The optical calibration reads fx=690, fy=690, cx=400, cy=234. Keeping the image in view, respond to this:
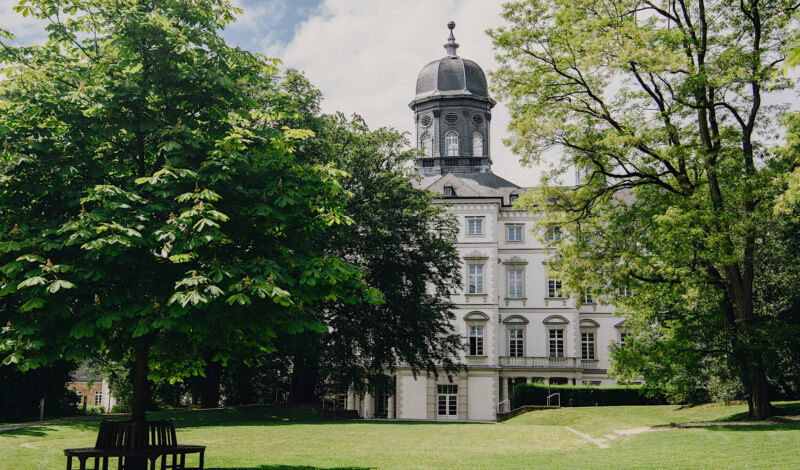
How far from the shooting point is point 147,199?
419 inches

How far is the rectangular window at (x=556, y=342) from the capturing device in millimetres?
49875

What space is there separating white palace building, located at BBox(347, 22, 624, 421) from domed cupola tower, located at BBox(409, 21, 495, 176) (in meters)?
3.90

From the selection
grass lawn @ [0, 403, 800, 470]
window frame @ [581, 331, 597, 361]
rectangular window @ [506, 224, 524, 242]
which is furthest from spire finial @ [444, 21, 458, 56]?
grass lawn @ [0, 403, 800, 470]

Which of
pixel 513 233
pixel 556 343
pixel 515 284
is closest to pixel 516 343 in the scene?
pixel 556 343

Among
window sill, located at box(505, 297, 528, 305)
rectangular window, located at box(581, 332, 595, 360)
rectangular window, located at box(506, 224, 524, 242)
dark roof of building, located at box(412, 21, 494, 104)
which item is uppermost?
dark roof of building, located at box(412, 21, 494, 104)

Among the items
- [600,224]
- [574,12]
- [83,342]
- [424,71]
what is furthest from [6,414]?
[424,71]

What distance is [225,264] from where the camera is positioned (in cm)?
1030

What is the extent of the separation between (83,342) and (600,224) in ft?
55.2

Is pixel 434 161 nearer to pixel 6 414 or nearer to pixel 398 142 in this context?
pixel 398 142

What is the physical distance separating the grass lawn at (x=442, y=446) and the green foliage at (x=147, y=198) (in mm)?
3854

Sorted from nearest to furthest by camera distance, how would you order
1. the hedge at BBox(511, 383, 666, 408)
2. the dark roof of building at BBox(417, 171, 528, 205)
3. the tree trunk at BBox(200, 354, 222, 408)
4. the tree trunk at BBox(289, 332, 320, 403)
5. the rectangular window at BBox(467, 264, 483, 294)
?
the tree trunk at BBox(289, 332, 320, 403) < the tree trunk at BBox(200, 354, 222, 408) < the hedge at BBox(511, 383, 666, 408) < the rectangular window at BBox(467, 264, 483, 294) < the dark roof of building at BBox(417, 171, 528, 205)

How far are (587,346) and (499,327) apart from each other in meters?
6.68

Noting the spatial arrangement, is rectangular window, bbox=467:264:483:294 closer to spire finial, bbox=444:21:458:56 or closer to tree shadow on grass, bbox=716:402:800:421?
spire finial, bbox=444:21:458:56

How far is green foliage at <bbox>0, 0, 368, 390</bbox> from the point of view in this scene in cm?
953
